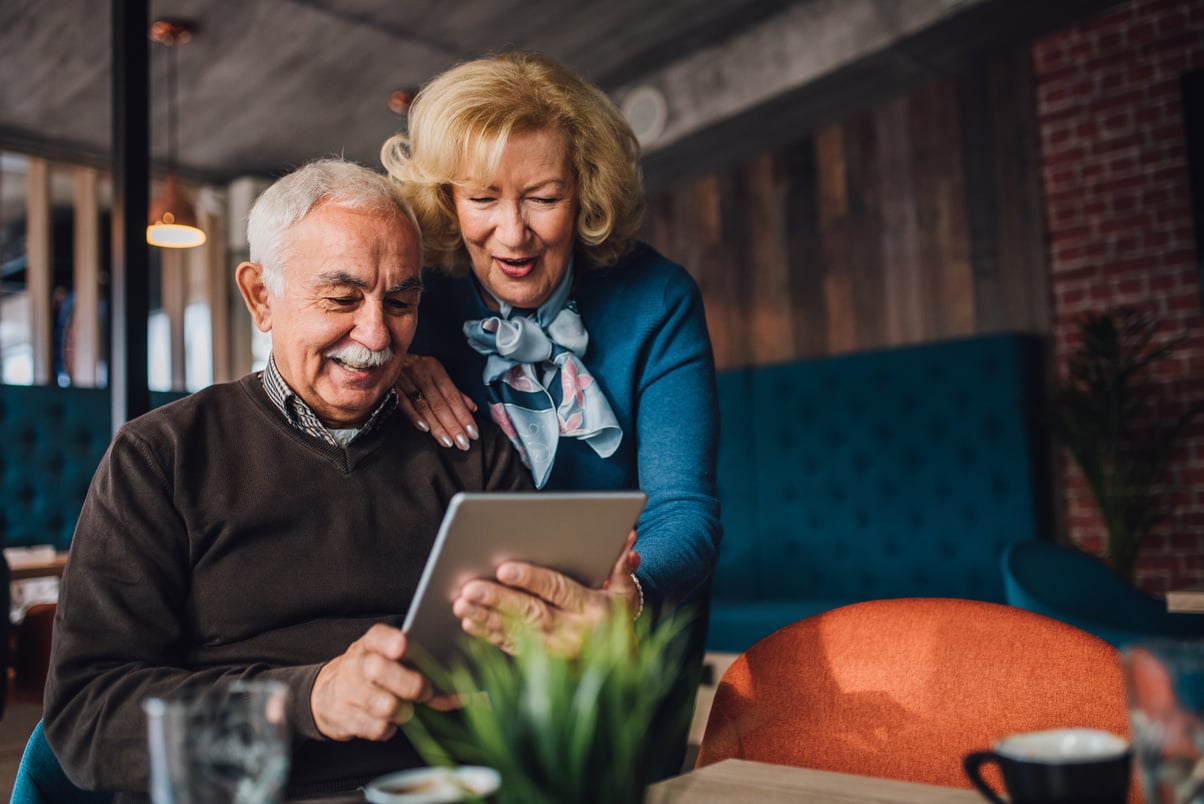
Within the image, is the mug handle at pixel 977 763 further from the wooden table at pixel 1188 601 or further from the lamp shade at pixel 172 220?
the lamp shade at pixel 172 220

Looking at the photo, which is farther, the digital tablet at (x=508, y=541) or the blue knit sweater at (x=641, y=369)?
the blue knit sweater at (x=641, y=369)

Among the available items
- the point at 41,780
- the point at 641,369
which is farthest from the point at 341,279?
the point at 41,780

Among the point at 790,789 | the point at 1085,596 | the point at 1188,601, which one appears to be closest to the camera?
the point at 790,789

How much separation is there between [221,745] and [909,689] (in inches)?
32.8

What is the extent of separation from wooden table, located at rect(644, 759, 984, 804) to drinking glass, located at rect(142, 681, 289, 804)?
31 centimetres

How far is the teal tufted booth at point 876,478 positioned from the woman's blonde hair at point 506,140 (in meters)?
2.80

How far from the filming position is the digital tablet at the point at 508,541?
2.88 feet

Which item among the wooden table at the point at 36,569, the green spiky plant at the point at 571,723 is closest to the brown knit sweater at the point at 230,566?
the green spiky plant at the point at 571,723

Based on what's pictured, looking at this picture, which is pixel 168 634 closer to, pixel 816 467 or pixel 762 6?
pixel 816 467

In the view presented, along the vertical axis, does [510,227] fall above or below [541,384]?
above

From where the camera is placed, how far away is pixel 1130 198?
4.36 metres

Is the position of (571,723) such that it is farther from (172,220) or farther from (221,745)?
(172,220)

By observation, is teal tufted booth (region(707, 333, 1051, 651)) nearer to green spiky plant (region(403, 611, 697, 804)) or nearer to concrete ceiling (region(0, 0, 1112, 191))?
concrete ceiling (region(0, 0, 1112, 191))

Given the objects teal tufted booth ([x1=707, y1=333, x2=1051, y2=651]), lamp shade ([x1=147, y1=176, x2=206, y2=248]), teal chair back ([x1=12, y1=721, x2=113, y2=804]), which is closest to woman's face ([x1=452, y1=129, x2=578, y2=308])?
teal chair back ([x1=12, y1=721, x2=113, y2=804])
